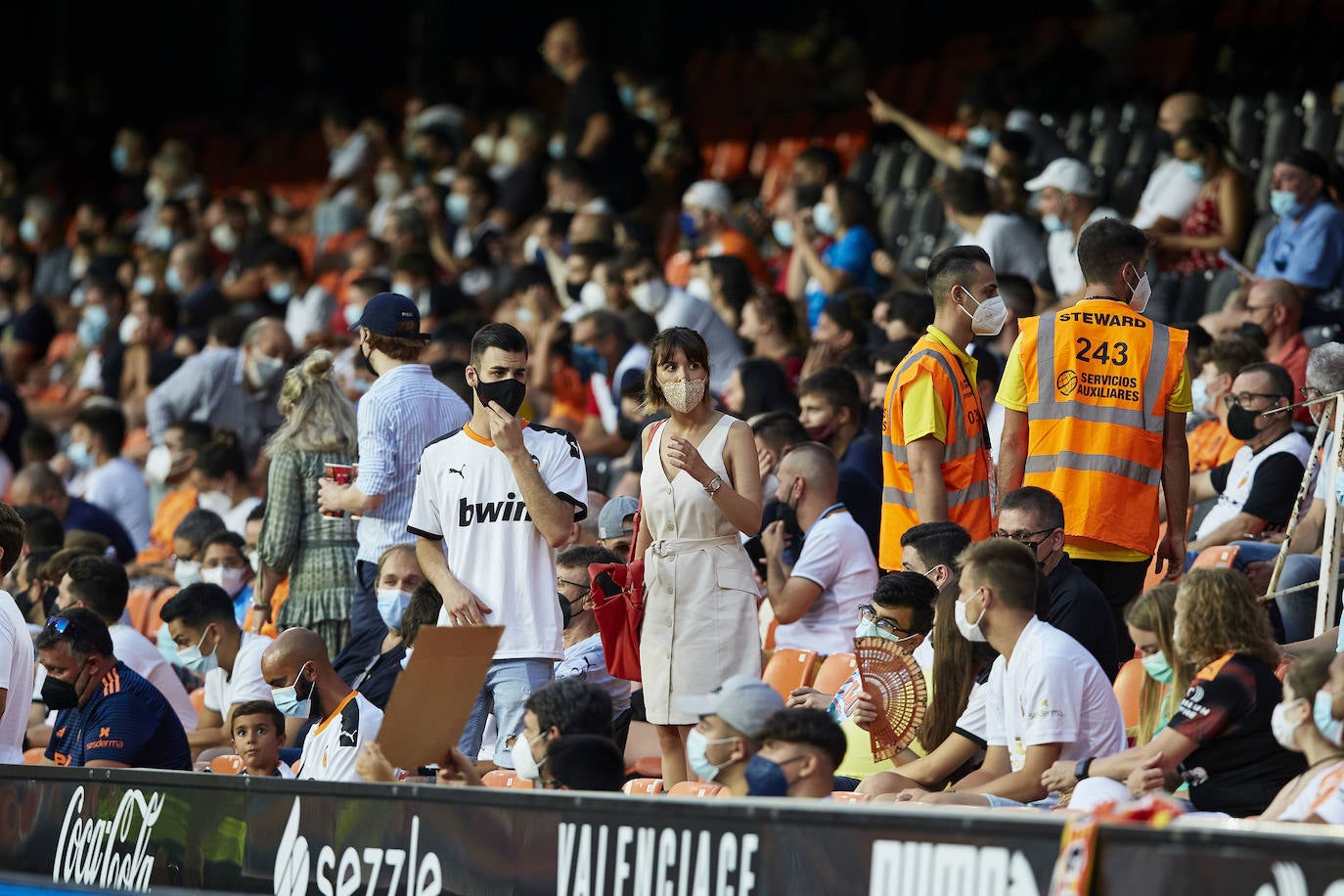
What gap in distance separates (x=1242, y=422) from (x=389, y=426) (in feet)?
10.5

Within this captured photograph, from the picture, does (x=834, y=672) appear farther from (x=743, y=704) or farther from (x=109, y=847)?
(x=109, y=847)

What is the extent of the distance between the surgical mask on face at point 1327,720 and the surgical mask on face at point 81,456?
9.16 metres

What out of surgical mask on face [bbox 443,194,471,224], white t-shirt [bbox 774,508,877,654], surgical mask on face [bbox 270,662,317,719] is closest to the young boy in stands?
surgical mask on face [bbox 270,662,317,719]

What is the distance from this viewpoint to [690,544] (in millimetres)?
5828

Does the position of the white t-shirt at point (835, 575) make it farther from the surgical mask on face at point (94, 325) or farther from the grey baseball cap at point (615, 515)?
the surgical mask on face at point (94, 325)

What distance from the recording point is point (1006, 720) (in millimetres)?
5340

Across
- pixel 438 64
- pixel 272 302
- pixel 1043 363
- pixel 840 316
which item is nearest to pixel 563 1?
pixel 438 64

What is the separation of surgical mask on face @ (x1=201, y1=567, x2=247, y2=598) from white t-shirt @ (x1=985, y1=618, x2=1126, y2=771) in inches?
190

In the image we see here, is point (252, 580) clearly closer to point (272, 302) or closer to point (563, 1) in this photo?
point (272, 302)

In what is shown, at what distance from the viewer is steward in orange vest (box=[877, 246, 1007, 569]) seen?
20.6 ft

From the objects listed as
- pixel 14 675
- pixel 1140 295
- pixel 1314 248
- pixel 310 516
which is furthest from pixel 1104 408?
pixel 14 675

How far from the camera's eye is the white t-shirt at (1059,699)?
16.9 feet

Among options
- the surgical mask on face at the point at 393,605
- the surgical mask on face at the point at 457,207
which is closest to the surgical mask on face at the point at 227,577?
the surgical mask on face at the point at 393,605

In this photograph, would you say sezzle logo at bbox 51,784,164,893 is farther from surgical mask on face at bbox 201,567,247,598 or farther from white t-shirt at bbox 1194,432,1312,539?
white t-shirt at bbox 1194,432,1312,539
